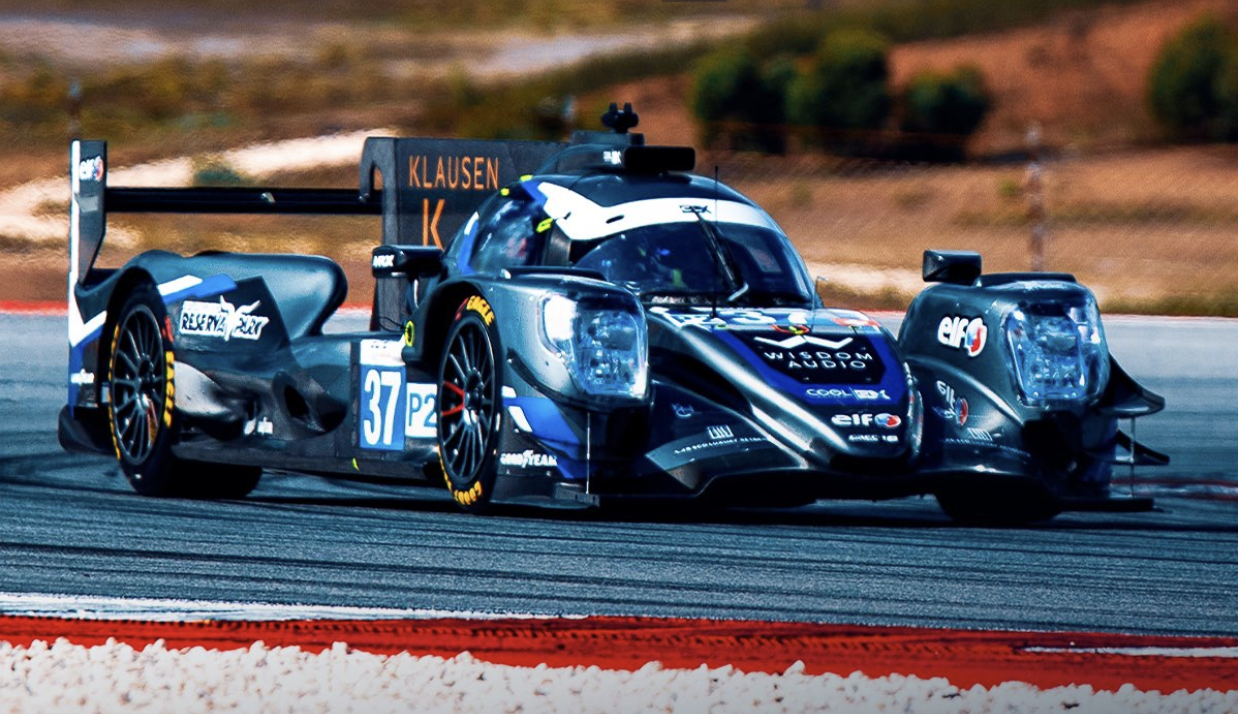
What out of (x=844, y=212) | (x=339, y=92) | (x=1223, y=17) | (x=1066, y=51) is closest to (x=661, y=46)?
(x=339, y=92)

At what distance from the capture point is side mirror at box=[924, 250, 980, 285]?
A: 29.7 ft

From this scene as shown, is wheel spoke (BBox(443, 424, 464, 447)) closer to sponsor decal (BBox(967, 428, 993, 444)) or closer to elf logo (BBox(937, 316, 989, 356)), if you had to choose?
sponsor decal (BBox(967, 428, 993, 444))

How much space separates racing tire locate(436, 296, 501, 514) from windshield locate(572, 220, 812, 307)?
0.52 m

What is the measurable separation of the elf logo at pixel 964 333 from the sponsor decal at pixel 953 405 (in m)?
0.18

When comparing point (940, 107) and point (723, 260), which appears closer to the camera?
point (723, 260)

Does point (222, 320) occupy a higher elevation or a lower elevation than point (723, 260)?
lower

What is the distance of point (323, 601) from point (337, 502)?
10.7 ft

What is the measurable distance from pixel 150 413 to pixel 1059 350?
351 cm

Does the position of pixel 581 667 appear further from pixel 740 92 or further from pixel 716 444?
pixel 740 92

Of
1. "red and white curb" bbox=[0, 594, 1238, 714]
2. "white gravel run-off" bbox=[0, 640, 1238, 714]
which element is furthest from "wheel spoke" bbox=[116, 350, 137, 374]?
"white gravel run-off" bbox=[0, 640, 1238, 714]

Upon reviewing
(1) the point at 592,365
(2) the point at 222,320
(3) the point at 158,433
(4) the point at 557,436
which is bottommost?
(3) the point at 158,433

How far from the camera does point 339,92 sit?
4659 centimetres

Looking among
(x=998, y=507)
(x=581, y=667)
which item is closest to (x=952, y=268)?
(x=998, y=507)

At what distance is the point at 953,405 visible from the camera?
Answer: 27.7 ft
